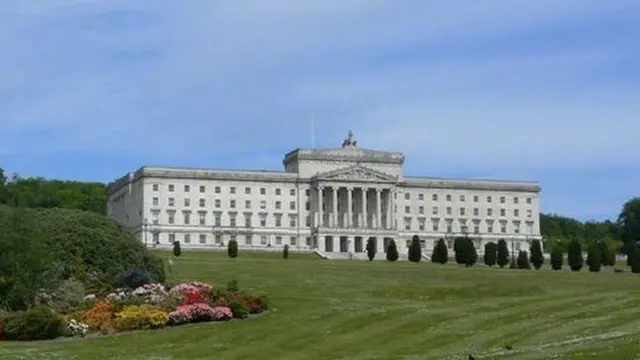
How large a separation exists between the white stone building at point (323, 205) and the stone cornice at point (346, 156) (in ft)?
0.47

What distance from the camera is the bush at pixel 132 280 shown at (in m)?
45.2

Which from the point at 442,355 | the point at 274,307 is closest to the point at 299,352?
the point at 442,355

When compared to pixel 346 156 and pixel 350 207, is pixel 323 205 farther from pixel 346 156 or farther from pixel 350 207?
pixel 346 156

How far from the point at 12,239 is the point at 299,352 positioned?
16.6 metres

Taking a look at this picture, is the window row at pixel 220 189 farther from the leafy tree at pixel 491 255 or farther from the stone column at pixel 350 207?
the leafy tree at pixel 491 255

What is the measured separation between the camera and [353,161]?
169m

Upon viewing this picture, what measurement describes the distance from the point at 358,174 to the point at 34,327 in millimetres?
129385

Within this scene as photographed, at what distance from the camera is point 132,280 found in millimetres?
45250


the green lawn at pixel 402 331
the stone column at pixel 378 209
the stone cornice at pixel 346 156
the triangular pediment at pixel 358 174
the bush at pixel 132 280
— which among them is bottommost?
the green lawn at pixel 402 331

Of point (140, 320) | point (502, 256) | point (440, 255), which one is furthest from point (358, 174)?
point (140, 320)

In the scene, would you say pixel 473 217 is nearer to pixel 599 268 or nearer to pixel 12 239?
pixel 599 268

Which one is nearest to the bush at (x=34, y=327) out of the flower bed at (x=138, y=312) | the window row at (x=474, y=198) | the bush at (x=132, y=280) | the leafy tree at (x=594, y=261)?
the flower bed at (x=138, y=312)

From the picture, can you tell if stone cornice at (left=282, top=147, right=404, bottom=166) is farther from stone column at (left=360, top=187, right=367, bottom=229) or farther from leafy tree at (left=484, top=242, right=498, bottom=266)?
leafy tree at (left=484, top=242, right=498, bottom=266)

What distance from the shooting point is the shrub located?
37406 mm
